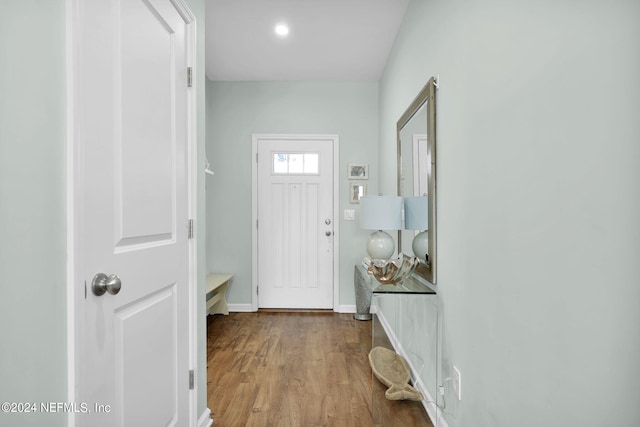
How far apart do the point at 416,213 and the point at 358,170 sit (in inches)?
75.5

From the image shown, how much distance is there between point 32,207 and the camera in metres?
0.82

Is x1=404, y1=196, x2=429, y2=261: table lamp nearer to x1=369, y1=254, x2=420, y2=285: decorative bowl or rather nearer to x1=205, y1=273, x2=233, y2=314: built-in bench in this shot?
x1=369, y1=254, x2=420, y2=285: decorative bowl

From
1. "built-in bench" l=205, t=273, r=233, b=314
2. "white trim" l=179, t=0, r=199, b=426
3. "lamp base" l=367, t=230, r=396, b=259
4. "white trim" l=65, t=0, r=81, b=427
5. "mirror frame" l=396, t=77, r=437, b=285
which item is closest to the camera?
"white trim" l=65, t=0, r=81, b=427

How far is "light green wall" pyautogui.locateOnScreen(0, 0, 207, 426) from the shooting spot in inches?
29.7

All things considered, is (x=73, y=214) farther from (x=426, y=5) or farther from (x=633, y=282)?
(x=426, y=5)

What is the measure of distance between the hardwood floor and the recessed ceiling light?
270cm

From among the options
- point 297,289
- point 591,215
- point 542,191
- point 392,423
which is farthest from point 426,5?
point 297,289

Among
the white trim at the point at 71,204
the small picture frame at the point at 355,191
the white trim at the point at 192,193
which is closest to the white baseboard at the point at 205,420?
the white trim at the point at 192,193

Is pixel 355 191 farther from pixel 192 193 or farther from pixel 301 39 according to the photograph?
pixel 192 193

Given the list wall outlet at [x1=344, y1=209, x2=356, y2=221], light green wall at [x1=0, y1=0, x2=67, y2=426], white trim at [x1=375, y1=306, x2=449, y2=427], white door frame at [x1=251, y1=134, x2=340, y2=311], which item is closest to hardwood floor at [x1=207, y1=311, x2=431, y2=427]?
white trim at [x1=375, y1=306, x2=449, y2=427]

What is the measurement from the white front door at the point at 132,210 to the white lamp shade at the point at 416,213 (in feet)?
4.36

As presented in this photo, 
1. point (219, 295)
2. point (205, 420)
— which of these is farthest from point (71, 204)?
point (219, 295)

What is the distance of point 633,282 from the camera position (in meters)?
0.70

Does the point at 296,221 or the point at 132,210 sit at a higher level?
the point at 132,210
